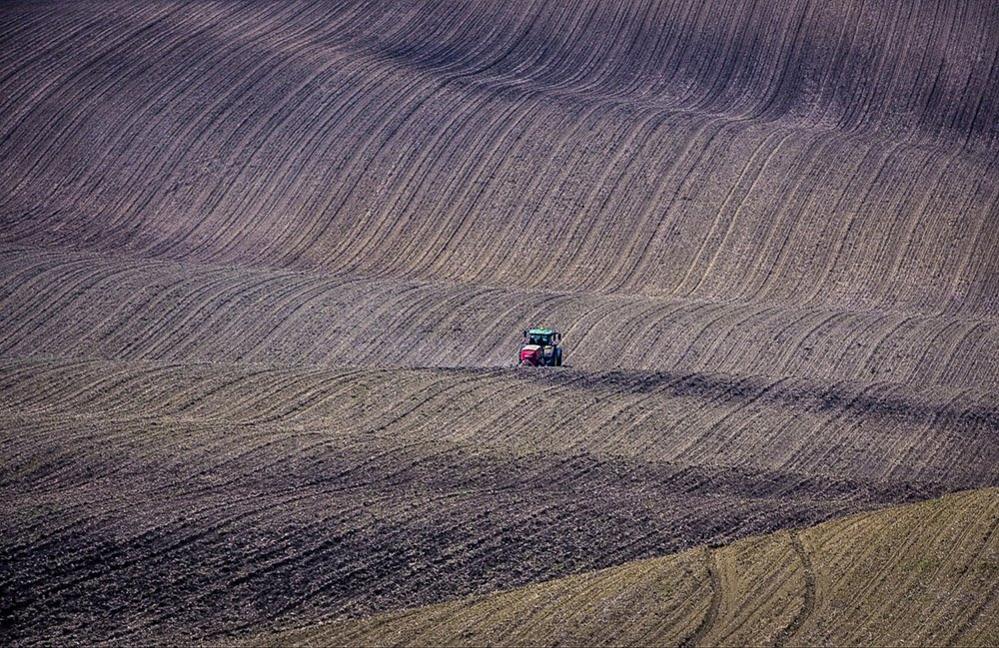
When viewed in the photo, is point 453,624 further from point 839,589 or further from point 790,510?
point 790,510

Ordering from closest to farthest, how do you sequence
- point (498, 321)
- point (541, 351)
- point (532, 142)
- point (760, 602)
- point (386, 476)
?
1. point (760, 602)
2. point (386, 476)
3. point (541, 351)
4. point (498, 321)
5. point (532, 142)

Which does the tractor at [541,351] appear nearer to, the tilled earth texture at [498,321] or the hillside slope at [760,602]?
the tilled earth texture at [498,321]

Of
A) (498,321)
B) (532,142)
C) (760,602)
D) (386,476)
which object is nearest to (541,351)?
(498,321)

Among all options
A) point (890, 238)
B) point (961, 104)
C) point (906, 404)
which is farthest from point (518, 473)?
point (961, 104)

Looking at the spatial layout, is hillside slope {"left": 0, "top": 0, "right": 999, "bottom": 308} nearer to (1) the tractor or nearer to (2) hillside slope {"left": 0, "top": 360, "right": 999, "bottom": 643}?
(1) the tractor

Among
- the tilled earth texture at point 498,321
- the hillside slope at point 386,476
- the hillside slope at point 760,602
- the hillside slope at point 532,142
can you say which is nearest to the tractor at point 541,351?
the tilled earth texture at point 498,321

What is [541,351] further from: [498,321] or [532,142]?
[532,142]
